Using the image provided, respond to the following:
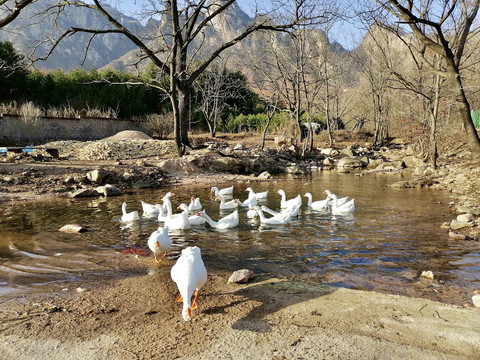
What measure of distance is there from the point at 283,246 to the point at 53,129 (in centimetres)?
1949

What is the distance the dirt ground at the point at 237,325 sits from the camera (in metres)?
3.10

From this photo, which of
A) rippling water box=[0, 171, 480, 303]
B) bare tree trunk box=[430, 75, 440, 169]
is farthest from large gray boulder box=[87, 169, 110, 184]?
bare tree trunk box=[430, 75, 440, 169]

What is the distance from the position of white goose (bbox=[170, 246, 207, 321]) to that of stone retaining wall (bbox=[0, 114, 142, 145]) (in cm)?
→ 1959

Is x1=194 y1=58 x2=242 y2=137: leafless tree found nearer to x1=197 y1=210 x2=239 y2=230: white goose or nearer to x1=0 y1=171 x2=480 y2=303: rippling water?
x1=0 y1=171 x2=480 y2=303: rippling water

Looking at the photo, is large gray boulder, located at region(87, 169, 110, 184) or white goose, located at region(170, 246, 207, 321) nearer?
white goose, located at region(170, 246, 207, 321)

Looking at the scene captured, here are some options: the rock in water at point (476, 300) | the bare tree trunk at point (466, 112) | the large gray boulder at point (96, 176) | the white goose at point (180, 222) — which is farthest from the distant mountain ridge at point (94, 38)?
the rock in water at point (476, 300)

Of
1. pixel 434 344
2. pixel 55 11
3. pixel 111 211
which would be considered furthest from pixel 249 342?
pixel 55 11

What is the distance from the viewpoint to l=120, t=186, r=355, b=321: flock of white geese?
390 cm

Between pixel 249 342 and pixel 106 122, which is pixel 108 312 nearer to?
pixel 249 342

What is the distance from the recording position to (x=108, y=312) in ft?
12.8

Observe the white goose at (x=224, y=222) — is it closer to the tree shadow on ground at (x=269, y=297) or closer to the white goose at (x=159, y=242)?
the white goose at (x=159, y=242)

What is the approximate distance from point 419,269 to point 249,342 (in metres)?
3.25

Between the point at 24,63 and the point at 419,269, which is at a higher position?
the point at 24,63

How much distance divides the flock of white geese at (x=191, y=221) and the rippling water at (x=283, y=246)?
0.23m
